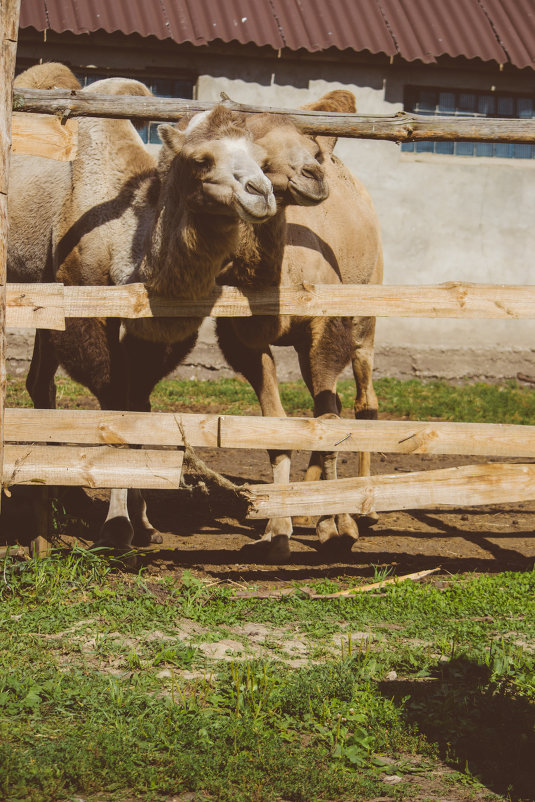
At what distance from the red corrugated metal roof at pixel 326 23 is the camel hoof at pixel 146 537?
713cm

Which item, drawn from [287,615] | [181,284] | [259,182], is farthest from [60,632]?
[259,182]

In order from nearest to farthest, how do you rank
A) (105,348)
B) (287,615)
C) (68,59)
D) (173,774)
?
(173,774), (287,615), (105,348), (68,59)

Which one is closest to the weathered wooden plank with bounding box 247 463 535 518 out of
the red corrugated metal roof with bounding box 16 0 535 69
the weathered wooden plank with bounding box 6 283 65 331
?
the weathered wooden plank with bounding box 6 283 65 331

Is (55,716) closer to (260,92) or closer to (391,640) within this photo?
(391,640)

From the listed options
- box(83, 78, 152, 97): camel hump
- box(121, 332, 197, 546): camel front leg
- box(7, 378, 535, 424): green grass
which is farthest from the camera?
box(7, 378, 535, 424): green grass

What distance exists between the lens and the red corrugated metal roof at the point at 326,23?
35.5 ft

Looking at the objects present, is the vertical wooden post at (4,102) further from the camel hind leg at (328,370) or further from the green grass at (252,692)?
the camel hind leg at (328,370)

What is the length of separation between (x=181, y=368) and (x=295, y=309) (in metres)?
6.67

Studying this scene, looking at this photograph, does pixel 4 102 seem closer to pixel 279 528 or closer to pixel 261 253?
pixel 261 253

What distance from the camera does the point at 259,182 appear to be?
169 inches

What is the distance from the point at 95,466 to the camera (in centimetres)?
462

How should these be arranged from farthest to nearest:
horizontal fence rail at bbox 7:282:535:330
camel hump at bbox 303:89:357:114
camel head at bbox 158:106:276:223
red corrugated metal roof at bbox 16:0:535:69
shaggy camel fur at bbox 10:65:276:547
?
1. red corrugated metal roof at bbox 16:0:535:69
2. camel hump at bbox 303:89:357:114
3. horizontal fence rail at bbox 7:282:535:330
4. shaggy camel fur at bbox 10:65:276:547
5. camel head at bbox 158:106:276:223

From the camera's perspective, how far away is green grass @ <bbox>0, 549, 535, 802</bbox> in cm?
298

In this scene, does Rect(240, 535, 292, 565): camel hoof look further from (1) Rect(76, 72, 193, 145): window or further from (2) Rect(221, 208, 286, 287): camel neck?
(1) Rect(76, 72, 193, 145): window
